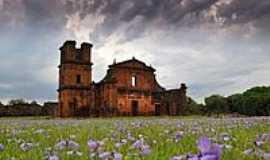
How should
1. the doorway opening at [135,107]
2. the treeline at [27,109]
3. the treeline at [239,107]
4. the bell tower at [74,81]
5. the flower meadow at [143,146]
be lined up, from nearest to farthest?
1. the flower meadow at [143,146]
2. the bell tower at [74,81]
3. the doorway opening at [135,107]
4. the treeline at [239,107]
5. the treeline at [27,109]

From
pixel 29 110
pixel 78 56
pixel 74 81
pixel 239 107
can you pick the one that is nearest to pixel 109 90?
pixel 74 81

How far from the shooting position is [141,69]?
5806cm

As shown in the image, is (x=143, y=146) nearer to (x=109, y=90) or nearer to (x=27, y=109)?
(x=109, y=90)

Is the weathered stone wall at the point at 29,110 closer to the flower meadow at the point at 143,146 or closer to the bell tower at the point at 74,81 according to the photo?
the bell tower at the point at 74,81

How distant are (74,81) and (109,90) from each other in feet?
15.4

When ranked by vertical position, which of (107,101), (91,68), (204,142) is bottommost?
(204,142)

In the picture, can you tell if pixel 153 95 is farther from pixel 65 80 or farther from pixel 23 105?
pixel 23 105

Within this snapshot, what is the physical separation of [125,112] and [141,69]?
6.91m

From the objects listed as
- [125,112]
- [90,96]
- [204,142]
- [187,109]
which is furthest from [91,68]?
[204,142]

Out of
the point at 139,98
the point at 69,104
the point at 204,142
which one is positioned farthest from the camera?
the point at 139,98

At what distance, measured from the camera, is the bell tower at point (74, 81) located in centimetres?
5309

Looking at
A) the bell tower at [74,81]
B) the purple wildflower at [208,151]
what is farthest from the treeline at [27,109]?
the purple wildflower at [208,151]

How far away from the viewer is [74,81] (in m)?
53.8

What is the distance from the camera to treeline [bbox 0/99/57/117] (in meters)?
60.8
